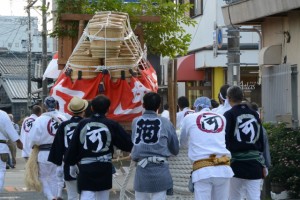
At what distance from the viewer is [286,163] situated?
1357cm

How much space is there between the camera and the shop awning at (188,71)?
30.0 metres

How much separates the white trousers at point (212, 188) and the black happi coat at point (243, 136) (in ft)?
1.91

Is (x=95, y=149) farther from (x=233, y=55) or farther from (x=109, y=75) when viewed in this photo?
(x=233, y=55)

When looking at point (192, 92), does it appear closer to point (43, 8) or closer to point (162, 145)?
point (43, 8)

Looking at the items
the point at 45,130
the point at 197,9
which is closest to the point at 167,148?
the point at 45,130

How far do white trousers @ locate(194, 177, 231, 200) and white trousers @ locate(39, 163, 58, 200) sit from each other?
411cm

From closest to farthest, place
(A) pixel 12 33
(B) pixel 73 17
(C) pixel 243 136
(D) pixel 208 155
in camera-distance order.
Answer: (D) pixel 208 155 < (C) pixel 243 136 < (B) pixel 73 17 < (A) pixel 12 33

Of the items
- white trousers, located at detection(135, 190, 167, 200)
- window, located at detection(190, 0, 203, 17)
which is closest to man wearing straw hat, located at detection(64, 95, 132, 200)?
white trousers, located at detection(135, 190, 167, 200)

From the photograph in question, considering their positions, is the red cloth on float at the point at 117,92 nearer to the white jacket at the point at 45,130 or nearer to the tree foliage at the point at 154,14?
the white jacket at the point at 45,130

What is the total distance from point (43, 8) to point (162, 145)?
8956 mm

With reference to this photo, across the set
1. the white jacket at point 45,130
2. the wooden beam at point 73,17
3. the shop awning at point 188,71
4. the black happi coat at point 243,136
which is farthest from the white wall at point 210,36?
the black happi coat at point 243,136

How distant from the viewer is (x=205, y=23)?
29391 millimetres

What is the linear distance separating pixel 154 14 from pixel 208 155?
8038 millimetres

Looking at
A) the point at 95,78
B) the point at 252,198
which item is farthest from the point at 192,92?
the point at 252,198
